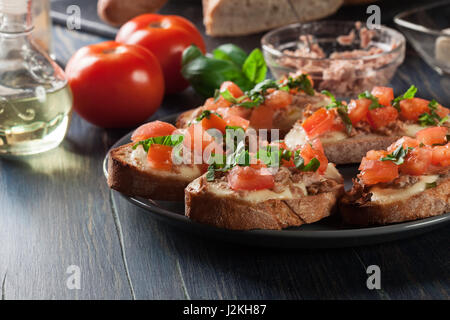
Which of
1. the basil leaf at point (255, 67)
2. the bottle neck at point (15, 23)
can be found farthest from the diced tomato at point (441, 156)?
the bottle neck at point (15, 23)

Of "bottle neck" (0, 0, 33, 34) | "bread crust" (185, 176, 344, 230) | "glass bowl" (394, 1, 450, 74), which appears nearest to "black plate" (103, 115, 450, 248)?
"bread crust" (185, 176, 344, 230)

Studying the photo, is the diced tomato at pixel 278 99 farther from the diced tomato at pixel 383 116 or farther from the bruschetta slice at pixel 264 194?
the bruschetta slice at pixel 264 194

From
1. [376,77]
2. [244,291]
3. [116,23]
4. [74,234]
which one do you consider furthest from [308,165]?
[116,23]

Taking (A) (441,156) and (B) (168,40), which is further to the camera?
(B) (168,40)

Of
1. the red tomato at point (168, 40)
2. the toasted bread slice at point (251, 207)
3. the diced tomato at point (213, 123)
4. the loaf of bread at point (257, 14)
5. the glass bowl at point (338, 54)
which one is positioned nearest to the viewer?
the toasted bread slice at point (251, 207)

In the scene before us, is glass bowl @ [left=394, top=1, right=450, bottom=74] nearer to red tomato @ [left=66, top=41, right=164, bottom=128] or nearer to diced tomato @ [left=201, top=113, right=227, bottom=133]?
red tomato @ [left=66, top=41, right=164, bottom=128]

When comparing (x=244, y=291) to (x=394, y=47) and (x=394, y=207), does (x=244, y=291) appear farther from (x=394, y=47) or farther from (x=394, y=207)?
(x=394, y=47)

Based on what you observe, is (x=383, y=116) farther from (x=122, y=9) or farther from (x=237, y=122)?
(x=122, y=9)

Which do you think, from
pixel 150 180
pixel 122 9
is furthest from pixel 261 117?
pixel 122 9
